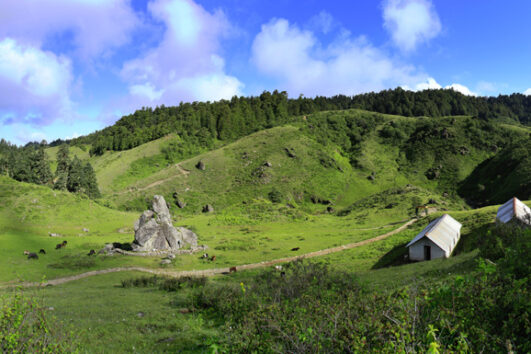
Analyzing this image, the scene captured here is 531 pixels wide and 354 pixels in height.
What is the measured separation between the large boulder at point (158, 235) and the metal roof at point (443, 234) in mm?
32267

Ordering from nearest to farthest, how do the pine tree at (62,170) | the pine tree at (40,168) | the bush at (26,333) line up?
the bush at (26,333)
the pine tree at (62,170)
the pine tree at (40,168)

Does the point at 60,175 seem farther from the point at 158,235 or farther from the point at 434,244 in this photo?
the point at 434,244

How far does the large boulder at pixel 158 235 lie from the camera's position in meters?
46.5

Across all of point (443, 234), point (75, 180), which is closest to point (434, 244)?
point (443, 234)

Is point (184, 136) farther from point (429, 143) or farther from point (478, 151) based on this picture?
point (478, 151)

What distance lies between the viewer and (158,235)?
47.9 m

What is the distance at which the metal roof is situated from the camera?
121 feet

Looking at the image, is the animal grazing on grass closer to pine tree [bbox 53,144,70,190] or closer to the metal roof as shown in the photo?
the metal roof

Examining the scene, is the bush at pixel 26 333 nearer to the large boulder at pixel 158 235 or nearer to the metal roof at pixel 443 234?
the metal roof at pixel 443 234

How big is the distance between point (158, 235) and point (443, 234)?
38.5 meters

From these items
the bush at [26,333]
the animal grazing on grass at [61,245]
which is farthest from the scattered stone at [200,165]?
the bush at [26,333]

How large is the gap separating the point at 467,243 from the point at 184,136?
14158 centimetres

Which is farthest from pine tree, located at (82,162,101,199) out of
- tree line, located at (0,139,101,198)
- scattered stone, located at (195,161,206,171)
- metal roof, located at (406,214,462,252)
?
metal roof, located at (406,214,462,252)

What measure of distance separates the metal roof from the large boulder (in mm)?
32267
